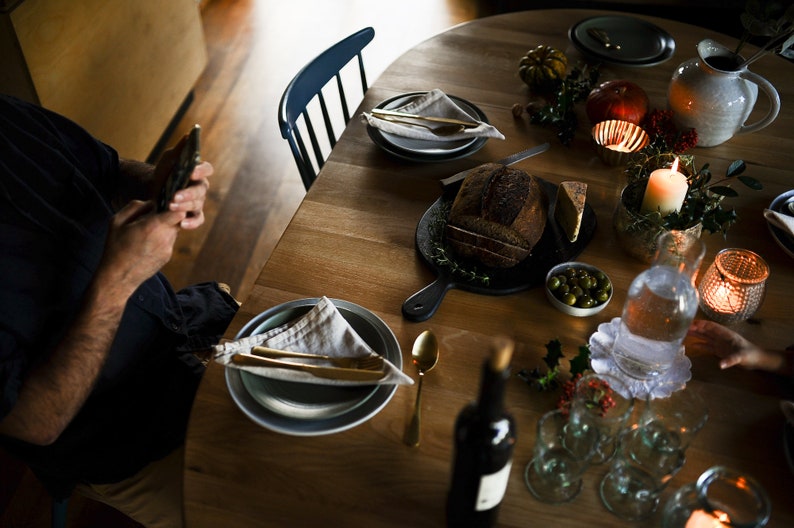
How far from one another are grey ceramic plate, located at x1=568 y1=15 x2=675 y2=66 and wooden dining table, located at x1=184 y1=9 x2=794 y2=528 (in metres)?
0.03

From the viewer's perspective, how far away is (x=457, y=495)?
2.82 feet

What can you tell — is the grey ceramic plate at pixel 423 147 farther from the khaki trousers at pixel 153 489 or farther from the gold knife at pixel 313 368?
the khaki trousers at pixel 153 489

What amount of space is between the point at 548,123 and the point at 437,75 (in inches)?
14.0

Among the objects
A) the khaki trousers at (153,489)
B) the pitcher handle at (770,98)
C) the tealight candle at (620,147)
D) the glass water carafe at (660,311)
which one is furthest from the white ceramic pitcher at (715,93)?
the khaki trousers at (153,489)

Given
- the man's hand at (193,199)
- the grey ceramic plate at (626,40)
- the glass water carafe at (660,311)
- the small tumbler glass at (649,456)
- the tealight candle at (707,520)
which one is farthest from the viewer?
the grey ceramic plate at (626,40)

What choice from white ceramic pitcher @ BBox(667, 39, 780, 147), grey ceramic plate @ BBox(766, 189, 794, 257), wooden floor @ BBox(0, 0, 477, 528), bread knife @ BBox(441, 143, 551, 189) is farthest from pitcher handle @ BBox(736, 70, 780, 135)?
wooden floor @ BBox(0, 0, 477, 528)

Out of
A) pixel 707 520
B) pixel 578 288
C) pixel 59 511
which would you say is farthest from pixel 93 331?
pixel 707 520

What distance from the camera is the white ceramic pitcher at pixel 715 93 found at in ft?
4.89

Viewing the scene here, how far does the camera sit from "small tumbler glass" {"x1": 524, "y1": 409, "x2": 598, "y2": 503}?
971 mm

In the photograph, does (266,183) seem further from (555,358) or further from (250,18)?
(555,358)

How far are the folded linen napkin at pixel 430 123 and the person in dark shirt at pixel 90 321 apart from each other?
0.48 m

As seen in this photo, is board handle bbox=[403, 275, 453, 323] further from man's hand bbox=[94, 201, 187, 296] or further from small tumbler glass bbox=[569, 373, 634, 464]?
man's hand bbox=[94, 201, 187, 296]

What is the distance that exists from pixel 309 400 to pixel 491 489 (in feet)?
1.24

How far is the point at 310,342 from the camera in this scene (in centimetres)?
116
